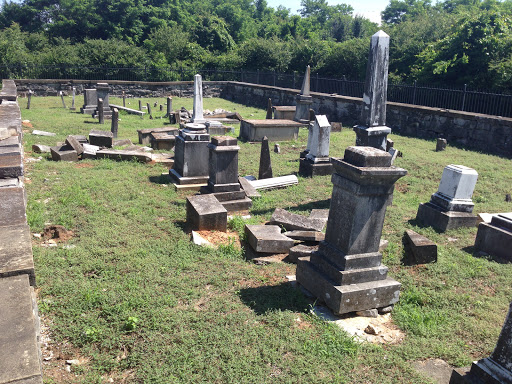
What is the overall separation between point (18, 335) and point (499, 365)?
124 inches

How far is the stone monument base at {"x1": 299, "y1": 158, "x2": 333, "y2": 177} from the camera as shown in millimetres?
9477

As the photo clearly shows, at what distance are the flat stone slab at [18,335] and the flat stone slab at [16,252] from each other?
0.09 m

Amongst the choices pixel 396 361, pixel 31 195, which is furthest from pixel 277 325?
pixel 31 195

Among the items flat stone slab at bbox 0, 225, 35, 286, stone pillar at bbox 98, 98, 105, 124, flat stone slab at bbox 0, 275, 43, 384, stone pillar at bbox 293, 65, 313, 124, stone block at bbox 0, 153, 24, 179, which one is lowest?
flat stone slab at bbox 0, 275, 43, 384

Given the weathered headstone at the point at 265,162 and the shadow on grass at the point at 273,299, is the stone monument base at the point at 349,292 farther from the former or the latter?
the weathered headstone at the point at 265,162

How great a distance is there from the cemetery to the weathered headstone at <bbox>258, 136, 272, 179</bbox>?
0.04 metres

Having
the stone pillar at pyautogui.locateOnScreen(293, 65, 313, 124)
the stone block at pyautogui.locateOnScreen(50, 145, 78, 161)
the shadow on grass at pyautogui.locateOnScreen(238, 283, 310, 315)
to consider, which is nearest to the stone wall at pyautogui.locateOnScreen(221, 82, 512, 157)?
the stone pillar at pyautogui.locateOnScreen(293, 65, 313, 124)

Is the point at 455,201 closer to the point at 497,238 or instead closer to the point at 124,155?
the point at 497,238

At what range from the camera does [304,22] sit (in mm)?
44562

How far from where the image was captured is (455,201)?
6.62 meters

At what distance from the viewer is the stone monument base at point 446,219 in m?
6.54

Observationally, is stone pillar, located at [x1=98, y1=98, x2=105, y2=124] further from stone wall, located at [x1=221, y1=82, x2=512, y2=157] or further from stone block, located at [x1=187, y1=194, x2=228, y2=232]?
stone block, located at [x1=187, y1=194, x2=228, y2=232]

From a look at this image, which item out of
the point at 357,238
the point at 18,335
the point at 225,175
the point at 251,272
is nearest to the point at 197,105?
the point at 225,175

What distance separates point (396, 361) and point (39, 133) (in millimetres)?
12286
